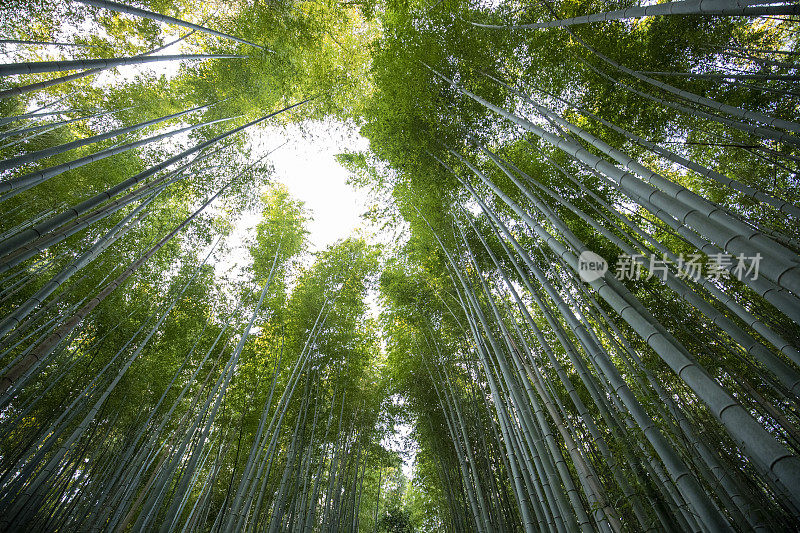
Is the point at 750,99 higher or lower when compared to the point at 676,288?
higher

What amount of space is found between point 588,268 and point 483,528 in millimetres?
4539

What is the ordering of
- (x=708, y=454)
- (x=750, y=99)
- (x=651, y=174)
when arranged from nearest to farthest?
(x=651, y=174)
(x=708, y=454)
(x=750, y=99)

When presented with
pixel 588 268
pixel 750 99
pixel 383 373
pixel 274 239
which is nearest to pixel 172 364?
pixel 274 239

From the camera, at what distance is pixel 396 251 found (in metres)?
6.41

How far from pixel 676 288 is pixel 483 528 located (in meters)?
4.28

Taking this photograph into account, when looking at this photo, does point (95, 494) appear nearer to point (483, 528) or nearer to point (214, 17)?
point (483, 528)

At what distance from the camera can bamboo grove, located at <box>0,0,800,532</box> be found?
10.3 ft

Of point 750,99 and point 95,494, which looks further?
point 95,494

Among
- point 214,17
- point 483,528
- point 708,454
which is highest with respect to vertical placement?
point 214,17

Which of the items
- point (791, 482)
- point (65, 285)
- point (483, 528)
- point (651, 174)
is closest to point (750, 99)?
point (651, 174)

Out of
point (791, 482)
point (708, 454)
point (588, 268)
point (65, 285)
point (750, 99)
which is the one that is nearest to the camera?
point (791, 482)

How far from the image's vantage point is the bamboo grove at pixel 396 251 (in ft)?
10.3

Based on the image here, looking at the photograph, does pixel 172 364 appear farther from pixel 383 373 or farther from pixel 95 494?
pixel 383 373

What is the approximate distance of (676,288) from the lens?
85.0 inches
